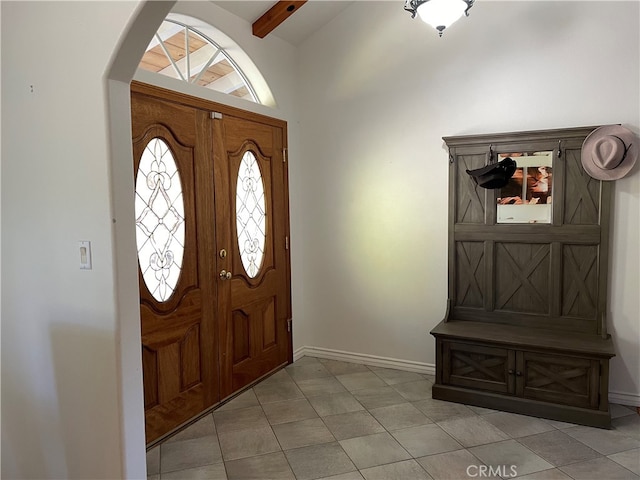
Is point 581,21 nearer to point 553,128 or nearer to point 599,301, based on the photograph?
point 553,128

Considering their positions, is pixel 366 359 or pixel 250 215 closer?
pixel 250 215

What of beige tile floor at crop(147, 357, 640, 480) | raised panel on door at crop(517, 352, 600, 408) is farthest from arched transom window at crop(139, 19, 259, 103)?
raised panel on door at crop(517, 352, 600, 408)

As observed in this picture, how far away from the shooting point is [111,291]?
1.81m

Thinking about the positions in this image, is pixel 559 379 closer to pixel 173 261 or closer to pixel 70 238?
pixel 173 261

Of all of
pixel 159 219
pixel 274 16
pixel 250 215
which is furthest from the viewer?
pixel 250 215

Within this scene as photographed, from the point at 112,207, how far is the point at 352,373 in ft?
8.78

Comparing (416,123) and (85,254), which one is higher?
(416,123)

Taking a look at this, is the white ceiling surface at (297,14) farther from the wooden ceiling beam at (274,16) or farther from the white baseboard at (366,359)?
the white baseboard at (366,359)

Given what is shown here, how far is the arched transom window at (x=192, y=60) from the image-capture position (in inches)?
113

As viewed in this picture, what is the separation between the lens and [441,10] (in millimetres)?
2664

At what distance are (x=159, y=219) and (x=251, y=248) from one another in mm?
977

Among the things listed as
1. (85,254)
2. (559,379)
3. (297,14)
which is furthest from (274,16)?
(559,379)

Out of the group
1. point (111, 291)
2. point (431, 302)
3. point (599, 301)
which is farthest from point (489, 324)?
point (111, 291)

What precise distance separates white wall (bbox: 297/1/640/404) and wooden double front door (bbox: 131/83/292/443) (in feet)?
1.54
